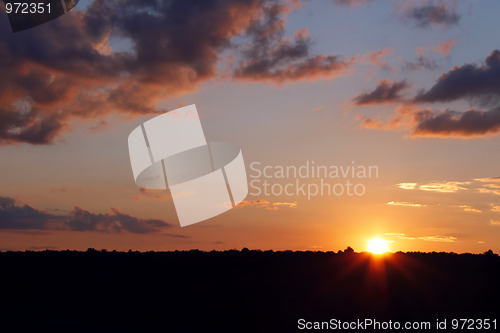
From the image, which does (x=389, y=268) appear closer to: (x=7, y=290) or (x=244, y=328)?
(x=244, y=328)

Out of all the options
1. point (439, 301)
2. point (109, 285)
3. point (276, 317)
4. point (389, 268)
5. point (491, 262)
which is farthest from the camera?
point (491, 262)

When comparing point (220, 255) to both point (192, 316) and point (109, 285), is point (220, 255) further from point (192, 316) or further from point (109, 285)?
point (192, 316)

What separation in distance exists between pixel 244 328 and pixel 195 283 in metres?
7.14

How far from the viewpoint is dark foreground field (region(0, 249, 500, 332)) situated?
27.9m

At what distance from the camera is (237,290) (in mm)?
31469

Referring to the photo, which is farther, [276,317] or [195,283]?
[195,283]

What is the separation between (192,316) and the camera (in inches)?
1110

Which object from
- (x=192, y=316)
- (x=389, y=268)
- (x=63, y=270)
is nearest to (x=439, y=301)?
(x=389, y=268)

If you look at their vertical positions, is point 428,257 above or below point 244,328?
above

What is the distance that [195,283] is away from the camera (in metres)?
33.0

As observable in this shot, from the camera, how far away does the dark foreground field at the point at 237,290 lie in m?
27.9

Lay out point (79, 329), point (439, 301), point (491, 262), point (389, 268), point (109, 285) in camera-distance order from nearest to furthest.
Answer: point (79, 329) → point (439, 301) → point (109, 285) → point (389, 268) → point (491, 262)

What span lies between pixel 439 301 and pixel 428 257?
9.38 m

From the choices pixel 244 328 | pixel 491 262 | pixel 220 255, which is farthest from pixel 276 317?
pixel 491 262
